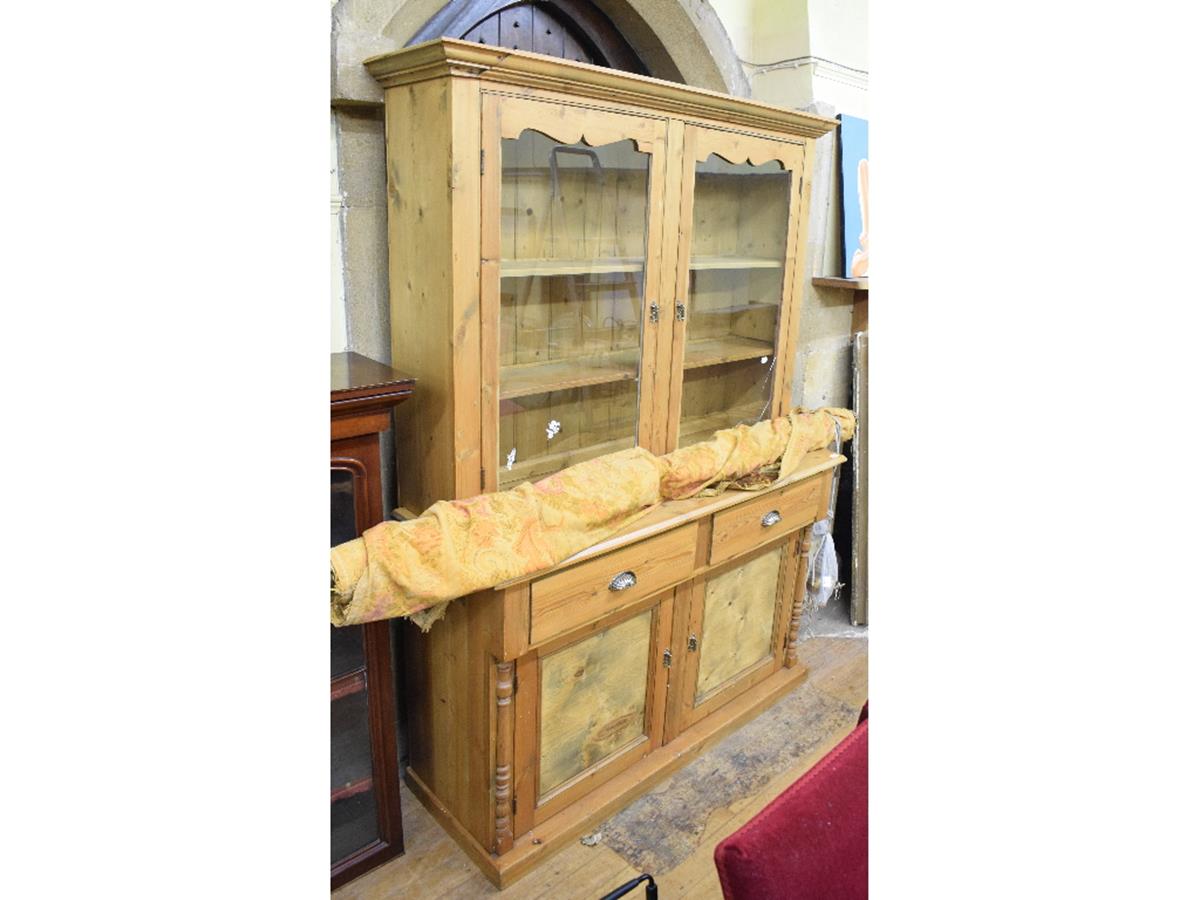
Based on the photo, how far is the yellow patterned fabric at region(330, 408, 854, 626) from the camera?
1526mm

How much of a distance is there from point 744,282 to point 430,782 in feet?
5.01

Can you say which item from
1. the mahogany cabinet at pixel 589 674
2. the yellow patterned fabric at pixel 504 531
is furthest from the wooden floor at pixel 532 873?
the yellow patterned fabric at pixel 504 531

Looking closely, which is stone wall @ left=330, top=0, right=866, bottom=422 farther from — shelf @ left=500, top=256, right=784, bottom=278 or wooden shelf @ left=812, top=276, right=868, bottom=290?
shelf @ left=500, top=256, right=784, bottom=278

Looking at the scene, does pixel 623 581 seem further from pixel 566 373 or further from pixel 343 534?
pixel 343 534

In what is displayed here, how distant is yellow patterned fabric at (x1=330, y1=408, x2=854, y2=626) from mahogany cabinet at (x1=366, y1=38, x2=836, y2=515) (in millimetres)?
90

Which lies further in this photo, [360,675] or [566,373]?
[566,373]

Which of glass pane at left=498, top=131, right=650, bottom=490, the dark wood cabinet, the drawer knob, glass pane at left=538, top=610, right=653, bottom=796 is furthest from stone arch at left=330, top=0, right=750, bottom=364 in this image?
glass pane at left=538, top=610, right=653, bottom=796

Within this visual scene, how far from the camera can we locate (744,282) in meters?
2.28

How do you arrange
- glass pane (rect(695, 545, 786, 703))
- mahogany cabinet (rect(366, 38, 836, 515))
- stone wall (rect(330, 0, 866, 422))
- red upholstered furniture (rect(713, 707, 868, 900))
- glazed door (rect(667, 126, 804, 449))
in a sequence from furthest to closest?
glass pane (rect(695, 545, 786, 703)), glazed door (rect(667, 126, 804, 449)), stone wall (rect(330, 0, 866, 422)), mahogany cabinet (rect(366, 38, 836, 515)), red upholstered furniture (rect(713, 707, 868, 900))

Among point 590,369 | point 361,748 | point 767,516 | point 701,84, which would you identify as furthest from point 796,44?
point 361,748

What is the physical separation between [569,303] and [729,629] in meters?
1.04

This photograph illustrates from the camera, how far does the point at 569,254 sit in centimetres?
190
